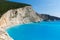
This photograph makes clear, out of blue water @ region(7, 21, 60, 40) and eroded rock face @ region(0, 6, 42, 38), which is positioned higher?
eroded rock face @ region(0, 6, 42, 38)

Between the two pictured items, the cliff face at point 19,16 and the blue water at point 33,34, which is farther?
the cliff face at point 19,16

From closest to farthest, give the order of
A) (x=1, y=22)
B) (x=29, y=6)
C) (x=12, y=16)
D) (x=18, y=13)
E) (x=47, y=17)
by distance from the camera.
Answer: (x=1, y=22), (x=12, y=16), (x=18, y=13), (x=29, y=6), (x=47, y=17)

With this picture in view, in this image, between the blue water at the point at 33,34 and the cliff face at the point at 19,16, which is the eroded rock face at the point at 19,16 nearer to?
the cliff face at the point at 19,16

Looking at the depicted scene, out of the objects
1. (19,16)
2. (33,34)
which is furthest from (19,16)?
(33,34)

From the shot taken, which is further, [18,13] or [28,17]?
[28,17]

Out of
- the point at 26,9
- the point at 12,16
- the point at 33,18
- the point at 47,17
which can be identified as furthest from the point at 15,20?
the point at 47,17

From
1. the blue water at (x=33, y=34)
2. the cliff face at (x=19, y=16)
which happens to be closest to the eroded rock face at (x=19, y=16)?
the cliff face at (x=19, y=16)

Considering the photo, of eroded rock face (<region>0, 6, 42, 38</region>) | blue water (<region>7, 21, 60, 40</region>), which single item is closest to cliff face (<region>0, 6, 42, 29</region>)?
eroded rock face (<region>0, 6, 42, 38</region>)

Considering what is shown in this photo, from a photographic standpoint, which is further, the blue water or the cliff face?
the cliff face

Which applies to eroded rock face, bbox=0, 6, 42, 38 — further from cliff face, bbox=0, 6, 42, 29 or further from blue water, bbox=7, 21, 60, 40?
blue water, bbox=7, 21, 60, 40

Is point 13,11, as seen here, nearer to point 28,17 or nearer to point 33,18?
point 28,17

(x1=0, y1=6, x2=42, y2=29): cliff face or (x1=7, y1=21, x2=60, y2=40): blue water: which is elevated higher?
(x1=0, y1=6, x2=42, y2=29): cliff face
